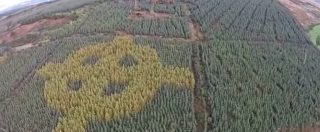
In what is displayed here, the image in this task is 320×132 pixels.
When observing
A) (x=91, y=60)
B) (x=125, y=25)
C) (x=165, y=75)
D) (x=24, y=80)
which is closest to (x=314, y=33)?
(x=125, y=25)

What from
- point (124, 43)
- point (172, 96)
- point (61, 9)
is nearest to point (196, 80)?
point (172, 96)

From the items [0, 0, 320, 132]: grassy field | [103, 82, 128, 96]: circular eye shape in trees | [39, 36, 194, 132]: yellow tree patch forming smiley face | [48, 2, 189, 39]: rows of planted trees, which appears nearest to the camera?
[0, 0, 320, 132]: grassy field

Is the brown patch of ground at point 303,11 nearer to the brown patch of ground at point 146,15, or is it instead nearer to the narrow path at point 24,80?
the brown patch of ground at point 146,15

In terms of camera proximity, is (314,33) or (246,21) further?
(314,33)

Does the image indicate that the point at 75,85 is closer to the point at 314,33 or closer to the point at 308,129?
the point at 308,129

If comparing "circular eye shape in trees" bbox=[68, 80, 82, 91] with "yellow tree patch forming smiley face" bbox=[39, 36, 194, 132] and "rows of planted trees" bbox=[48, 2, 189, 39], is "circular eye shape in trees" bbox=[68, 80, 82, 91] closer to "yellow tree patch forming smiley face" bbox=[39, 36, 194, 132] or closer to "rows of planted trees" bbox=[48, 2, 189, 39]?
"yellow tree patch forming smiley face" bbox=[39, 36, 194, 132]

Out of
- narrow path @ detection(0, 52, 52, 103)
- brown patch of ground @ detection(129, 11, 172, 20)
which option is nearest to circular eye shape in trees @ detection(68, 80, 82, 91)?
narrow path @ detection(0, 52, 52, 103)

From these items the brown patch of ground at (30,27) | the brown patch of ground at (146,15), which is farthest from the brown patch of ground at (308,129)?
the brown patch of ground at (30,27)
